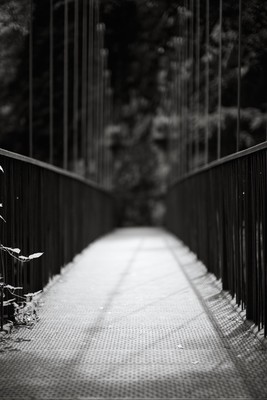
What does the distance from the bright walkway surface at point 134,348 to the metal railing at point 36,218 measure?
299mm

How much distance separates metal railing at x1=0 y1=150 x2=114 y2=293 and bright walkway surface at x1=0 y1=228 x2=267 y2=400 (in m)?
0.30

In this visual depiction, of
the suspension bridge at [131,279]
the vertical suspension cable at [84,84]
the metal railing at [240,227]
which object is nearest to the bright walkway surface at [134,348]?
the suspension bridge at [131,279]

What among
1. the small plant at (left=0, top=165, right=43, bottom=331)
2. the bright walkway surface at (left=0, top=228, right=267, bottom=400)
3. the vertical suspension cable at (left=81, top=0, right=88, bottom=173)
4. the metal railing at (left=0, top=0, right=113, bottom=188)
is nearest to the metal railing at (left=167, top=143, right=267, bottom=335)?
the bright walkway surface at (left=0, top=228, right=267, bottom=400)

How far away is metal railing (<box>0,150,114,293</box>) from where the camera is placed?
477 cm

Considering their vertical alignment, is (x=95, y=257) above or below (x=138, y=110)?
below

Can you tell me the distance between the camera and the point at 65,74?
10023 millimetres

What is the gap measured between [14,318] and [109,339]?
2.51ft

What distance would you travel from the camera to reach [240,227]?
5125 millimetres

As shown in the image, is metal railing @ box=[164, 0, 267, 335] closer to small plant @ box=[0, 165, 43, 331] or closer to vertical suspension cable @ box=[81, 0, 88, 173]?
small plant @ box=[0, 165, 43, 331]

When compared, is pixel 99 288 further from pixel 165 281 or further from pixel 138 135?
pixel 138 135

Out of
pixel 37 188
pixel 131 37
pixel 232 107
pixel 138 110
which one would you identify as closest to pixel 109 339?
pixel 37 188

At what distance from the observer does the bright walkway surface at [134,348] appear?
327 cm

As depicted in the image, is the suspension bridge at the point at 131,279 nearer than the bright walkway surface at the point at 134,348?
No

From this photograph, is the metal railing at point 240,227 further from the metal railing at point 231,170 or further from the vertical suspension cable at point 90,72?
the vertical suspension cable at point 90,72
